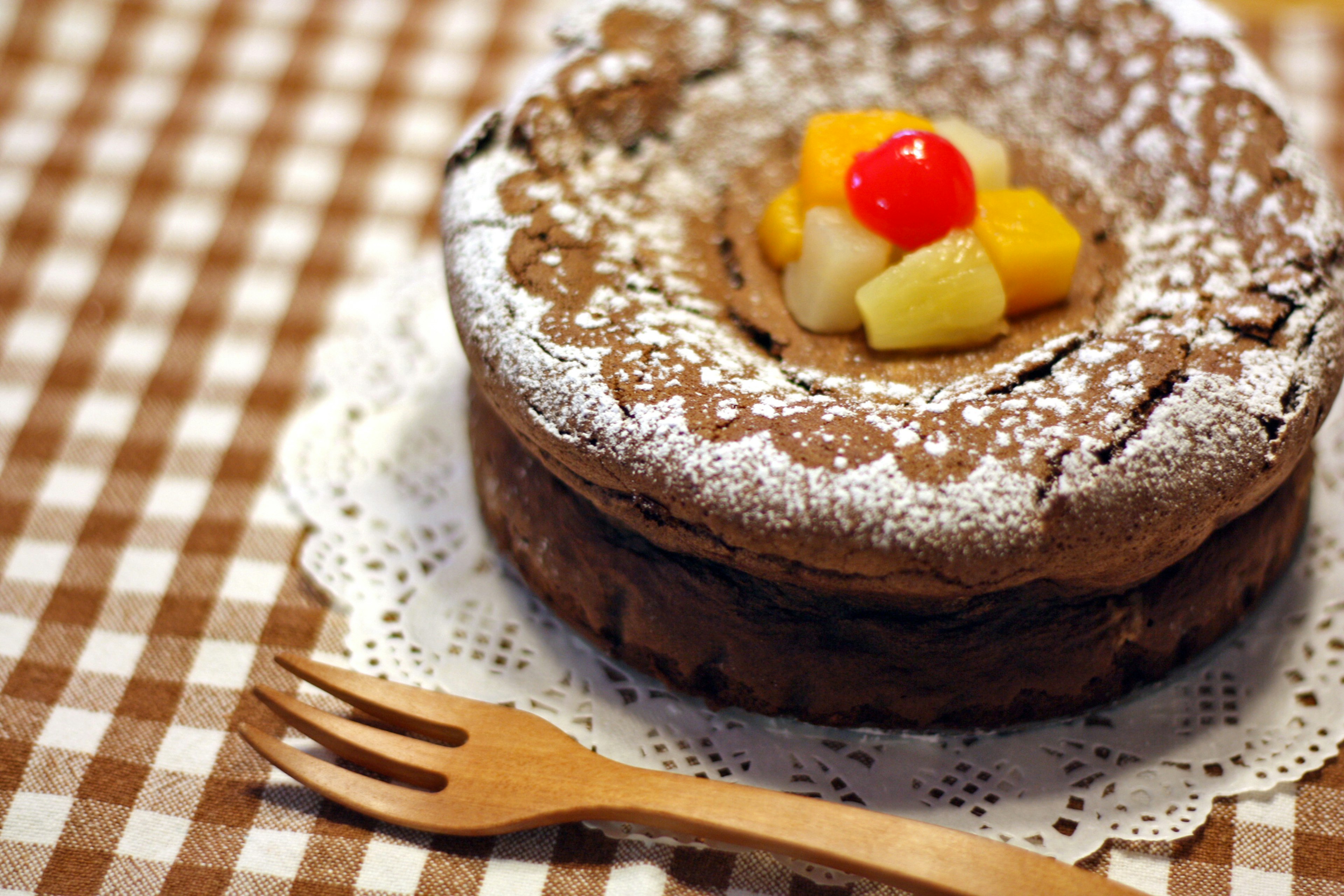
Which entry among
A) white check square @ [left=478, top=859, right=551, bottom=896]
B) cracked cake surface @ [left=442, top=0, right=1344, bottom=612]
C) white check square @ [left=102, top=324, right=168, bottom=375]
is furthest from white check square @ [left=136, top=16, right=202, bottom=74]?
white check square @ [left=478, top=859, right=551, bottom=896]

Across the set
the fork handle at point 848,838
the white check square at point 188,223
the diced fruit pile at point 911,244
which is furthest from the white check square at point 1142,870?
the white check square at point 188,223

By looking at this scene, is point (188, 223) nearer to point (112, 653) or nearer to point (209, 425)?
→ point (209, 425)

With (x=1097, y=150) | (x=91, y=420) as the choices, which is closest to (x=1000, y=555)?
(x=1097, y=150)

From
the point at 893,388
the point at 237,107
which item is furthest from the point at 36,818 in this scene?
the point at 237,107

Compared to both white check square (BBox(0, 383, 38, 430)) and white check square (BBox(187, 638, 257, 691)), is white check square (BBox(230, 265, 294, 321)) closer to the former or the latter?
white check square (BBox(0, 383, 38, 430))

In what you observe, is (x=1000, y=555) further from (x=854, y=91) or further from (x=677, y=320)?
(x=854, y=91)

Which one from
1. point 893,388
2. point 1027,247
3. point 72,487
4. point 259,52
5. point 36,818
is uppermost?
point 1027,247

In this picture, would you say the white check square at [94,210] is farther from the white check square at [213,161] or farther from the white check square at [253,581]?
the white check square at [253,581]
